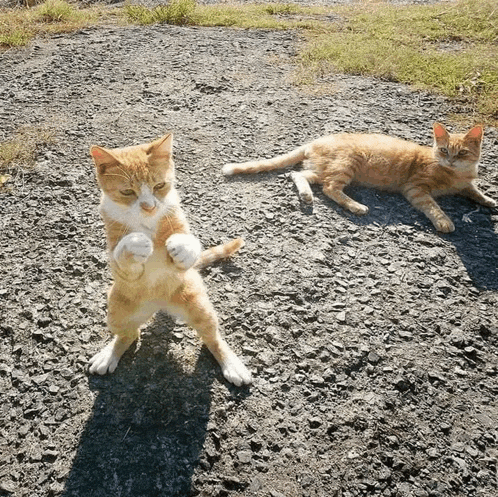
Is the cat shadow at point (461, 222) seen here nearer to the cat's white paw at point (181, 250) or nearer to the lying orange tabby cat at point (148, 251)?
the lying orange tabby cat at point (148, 251)

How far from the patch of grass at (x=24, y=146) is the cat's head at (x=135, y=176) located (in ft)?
10.5

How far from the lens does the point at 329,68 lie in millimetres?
7754

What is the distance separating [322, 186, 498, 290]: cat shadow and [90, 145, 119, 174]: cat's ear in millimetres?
2739

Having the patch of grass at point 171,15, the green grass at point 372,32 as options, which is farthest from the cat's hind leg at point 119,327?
the patch of grass at point 171,15

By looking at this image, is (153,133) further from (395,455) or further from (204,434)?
(395,455)

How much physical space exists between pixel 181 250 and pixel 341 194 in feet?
9.04

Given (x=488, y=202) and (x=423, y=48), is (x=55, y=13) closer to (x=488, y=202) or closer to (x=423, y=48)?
(x=423, y=48)

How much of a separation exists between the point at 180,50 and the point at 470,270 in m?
7.10

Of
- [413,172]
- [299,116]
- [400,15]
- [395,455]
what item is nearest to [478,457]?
Answer: [395,455]

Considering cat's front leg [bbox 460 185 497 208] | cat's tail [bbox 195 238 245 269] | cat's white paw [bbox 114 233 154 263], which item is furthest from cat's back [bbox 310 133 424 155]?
cat's white paw [bbox 114 233 154 263]

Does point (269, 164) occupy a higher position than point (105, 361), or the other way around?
point (269, 164)

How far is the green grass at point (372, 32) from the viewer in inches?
289

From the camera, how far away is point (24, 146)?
18.4 feet

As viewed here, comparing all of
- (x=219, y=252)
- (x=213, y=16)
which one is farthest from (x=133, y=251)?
(x=213, y=16)
